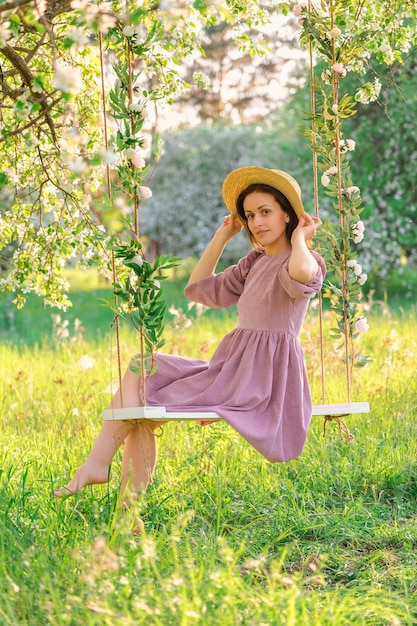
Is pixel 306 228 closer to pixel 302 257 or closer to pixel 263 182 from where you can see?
pixel 302 257

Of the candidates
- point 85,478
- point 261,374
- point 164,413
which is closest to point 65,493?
point 85,478

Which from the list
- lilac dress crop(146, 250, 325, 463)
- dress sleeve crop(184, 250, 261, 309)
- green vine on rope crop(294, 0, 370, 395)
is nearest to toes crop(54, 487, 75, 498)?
lilac dress crop(146, 250, 325, 463)

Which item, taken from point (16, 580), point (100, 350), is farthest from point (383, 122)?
point (16, 580)

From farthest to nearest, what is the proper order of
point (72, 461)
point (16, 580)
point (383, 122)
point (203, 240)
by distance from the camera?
point (203, 240)
point (383, 122)
point (72, 461)
point (16, 580)

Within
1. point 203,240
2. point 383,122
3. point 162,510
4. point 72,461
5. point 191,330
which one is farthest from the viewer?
point 203,240

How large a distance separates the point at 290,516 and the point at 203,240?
12600 millimetres

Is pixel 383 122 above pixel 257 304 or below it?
above

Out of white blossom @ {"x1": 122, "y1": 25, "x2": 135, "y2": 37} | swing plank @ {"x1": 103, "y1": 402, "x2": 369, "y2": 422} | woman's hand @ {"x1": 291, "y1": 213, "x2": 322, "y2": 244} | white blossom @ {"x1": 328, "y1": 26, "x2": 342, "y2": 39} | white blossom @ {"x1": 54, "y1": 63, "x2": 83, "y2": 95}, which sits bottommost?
swing plank @ {"x1": 103, "y1": 402, "x2": 369, "y2": 422}

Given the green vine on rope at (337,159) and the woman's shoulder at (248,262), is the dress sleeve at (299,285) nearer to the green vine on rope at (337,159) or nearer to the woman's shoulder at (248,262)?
the green vine on rope at (337,159)

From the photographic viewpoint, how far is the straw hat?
3.81 m

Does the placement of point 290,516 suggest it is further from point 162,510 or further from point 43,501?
point 43,501

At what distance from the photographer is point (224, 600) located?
7.88 ft

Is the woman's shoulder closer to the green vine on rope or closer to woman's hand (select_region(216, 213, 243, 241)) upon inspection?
woman's hand (select_region(216, 213, 243, 241))

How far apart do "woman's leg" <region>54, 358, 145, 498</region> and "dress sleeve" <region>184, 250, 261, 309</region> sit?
25.2 inches
